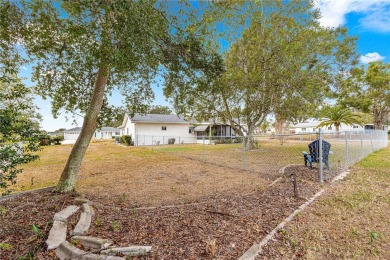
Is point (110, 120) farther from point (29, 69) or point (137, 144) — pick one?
point (137, 144)

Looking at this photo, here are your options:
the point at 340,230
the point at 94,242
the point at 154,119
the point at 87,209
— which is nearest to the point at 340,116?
the point at 154,119

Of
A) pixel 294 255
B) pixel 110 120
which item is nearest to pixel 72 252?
pixel 294 255

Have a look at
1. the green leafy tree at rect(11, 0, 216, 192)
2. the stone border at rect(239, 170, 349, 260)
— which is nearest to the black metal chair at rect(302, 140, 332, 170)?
the stone border at rect(239, 170, 349, 260)

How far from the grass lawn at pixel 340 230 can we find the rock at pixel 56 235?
2646 millimetres

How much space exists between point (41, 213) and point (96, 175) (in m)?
3.95

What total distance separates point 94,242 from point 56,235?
704mm

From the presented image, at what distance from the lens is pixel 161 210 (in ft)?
12.8

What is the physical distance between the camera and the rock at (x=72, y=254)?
7.63 feet

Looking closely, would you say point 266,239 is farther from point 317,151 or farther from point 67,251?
point 317,151

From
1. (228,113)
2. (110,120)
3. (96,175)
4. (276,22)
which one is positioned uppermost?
(276,22)

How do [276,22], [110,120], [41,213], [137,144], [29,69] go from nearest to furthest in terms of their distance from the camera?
[41,213] < [29,69] < [110,120] < [276,22] < [137,144]

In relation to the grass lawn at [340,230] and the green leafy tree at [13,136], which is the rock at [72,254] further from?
the grass lawn at [340,230]

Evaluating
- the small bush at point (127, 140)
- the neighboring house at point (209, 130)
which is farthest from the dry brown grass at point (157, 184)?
the neighboring house at point (209, 130)

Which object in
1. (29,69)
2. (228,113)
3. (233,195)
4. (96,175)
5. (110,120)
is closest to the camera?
(233,195)
